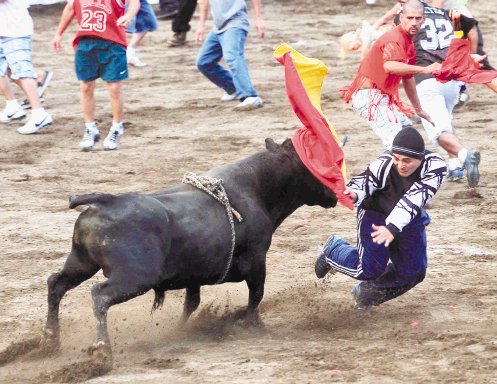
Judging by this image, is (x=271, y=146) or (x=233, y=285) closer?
(x=271, y=146)

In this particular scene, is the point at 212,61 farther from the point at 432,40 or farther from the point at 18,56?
the point at 432,40

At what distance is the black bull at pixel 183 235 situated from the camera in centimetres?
616

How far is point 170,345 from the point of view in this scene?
21.6 ft

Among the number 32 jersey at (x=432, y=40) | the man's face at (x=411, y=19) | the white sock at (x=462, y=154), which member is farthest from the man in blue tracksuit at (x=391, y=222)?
the number 32 jersey at (x=432, y=40)

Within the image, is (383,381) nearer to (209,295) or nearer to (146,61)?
(209,295)

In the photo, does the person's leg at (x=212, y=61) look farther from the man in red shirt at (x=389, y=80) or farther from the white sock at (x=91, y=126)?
the man in red shirt at (x=389, y=80)

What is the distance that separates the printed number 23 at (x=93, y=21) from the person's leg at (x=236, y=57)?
2151 mm

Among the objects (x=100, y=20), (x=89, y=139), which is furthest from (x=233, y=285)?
(x=89, y=139)

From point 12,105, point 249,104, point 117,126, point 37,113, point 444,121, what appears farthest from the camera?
point 249,104

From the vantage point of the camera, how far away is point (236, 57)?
13.0m

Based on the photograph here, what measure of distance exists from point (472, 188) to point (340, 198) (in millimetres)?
3523

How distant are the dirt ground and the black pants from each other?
1.45 metres

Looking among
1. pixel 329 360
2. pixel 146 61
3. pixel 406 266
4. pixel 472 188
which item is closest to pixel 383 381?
pixel 329 360

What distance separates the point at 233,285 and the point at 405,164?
175 centimetres
